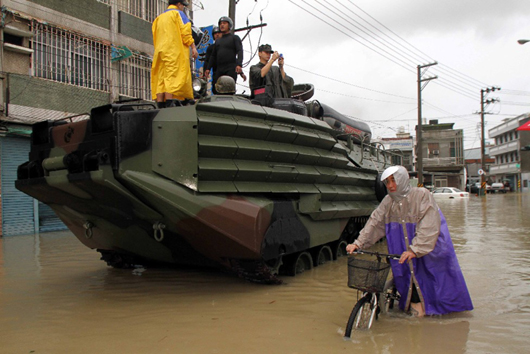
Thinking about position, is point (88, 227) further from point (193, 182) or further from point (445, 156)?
point (445, 156)

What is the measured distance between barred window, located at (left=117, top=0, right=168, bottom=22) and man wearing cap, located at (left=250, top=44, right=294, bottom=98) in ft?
29.5

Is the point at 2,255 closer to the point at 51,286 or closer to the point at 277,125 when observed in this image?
the point at 51,286

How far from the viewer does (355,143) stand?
27.0 ft

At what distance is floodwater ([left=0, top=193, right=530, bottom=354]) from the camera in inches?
144

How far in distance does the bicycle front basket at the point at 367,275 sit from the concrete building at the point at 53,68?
29.8ft

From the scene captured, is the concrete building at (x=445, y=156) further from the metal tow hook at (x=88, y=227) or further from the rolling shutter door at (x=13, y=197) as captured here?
the metal tow hook at (x=88, y=227)

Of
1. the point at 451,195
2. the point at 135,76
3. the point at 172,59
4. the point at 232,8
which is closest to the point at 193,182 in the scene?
the point at 172,59

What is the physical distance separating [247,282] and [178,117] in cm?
221

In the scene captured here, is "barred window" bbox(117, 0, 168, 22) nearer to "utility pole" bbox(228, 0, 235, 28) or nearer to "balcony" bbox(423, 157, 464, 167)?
"utility pole" bbox(228, 0, 235, 28)

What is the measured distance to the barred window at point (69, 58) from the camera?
12102 millimetres

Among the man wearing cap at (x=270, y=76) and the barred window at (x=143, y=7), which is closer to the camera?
the man wearing cap at (x=270, y=76)

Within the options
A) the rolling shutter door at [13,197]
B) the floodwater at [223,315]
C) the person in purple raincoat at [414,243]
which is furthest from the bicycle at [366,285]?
the rolling shutter door at [13,197]

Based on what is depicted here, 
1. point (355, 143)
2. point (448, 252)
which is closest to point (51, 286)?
point (448, 252)

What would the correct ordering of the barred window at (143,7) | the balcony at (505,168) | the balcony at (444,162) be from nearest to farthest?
1. the barred window at (143,7)
2. the balcony at (444,162)
3. the balcony at (505,168)
